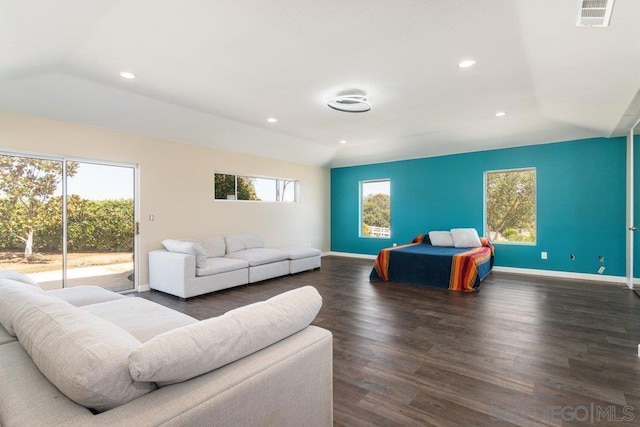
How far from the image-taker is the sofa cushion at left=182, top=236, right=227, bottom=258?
5.20 m

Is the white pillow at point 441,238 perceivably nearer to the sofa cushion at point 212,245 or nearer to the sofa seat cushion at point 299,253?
the sofa seat cushion at point 299,253

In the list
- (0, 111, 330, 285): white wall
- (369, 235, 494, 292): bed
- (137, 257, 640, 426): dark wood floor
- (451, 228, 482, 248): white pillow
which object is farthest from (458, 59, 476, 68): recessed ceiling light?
(0, 111, 330, 285): white wall

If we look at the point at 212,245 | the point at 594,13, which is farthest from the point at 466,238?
the point at 212,245

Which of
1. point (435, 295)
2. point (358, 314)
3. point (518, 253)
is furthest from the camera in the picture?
point (518, 253)

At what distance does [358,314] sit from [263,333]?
251 centimetres

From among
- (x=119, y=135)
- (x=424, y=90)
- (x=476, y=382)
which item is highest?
(x=424, y=90)

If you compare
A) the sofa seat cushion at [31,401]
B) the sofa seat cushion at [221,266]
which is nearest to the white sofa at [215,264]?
the sofa seat cushion at [221,266]

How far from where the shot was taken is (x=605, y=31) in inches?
91.7

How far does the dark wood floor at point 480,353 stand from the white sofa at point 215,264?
0.70 feet

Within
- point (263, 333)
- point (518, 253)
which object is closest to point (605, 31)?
point (263, 333)

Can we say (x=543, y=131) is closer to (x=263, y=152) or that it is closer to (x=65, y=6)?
(x=263, y=152)

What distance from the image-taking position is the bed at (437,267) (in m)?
4.57

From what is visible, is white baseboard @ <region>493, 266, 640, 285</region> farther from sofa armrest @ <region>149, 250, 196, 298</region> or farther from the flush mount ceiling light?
sofa armrest @ <region>149, 250, 196, 298</region>

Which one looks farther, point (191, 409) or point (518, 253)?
point (518, 253)
